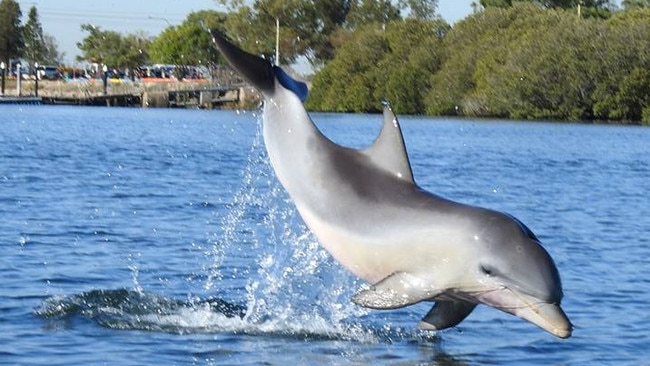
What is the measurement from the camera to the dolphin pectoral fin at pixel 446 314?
1070cm

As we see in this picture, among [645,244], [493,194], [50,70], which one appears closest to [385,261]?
[645,244]

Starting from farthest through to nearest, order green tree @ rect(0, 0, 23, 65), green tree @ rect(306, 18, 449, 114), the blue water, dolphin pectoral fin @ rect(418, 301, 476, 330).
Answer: green tree @ rect(0, 0, 23, 65) → green tree @ rect(306, 18, 449, 114) → the blue water → dolphin pectoral fin @ rect(418, 301, 476, 330)

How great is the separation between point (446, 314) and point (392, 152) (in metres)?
1.30

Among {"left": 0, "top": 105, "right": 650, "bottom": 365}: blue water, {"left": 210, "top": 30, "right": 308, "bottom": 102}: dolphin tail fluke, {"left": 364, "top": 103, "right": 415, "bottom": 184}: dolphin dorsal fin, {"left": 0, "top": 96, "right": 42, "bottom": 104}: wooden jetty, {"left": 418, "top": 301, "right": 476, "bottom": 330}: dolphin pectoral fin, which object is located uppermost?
{"left": 210, "top": 30, "right": 308, "bottom": 102}: dolphin tail fluke

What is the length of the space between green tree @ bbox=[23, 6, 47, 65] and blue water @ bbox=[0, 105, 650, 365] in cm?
13655

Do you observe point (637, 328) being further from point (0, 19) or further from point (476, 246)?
point (0, 19)

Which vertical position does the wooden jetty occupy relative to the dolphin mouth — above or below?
below

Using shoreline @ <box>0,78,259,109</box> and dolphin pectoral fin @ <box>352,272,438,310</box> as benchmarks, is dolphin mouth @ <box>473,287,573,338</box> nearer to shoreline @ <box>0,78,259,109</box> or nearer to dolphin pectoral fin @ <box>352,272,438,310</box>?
dolphin pectoral fin @ <box>352,272,438,310</box>

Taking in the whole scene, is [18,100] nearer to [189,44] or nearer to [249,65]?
[189,44]

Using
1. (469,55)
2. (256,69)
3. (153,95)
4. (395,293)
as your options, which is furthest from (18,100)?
(395,293)

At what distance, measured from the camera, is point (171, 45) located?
158 meters

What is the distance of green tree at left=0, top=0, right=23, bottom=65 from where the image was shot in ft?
529

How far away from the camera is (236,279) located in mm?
16750

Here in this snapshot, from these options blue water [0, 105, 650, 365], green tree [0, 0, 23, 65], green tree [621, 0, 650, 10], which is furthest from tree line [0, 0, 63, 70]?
blue water [0, 105, 650, 365]
